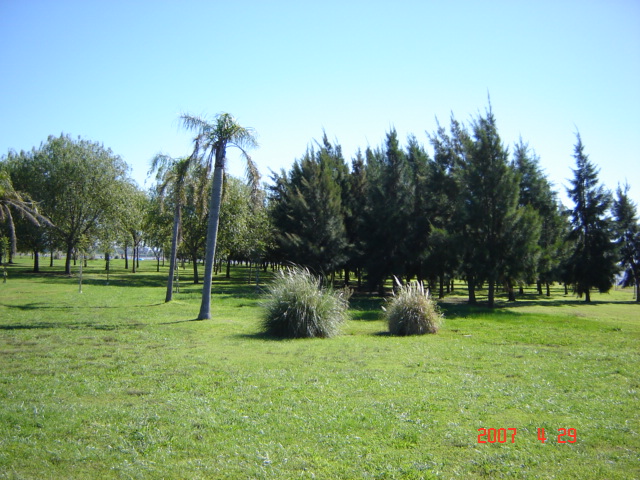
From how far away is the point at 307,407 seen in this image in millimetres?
6508

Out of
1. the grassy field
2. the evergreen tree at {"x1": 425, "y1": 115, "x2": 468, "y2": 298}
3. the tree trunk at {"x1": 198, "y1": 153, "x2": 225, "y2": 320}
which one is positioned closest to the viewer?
the grassy field

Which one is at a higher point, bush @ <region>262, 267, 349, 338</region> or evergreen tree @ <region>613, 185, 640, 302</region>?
evergreen tree @ <region>613, 185, 640, 302</region>

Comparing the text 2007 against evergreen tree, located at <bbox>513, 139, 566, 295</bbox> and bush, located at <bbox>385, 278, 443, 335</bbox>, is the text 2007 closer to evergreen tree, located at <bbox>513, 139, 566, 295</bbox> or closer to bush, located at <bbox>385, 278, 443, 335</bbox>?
bush, located at <bbox>385, 278, 443, 335</bbox>

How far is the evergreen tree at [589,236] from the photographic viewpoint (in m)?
33.1

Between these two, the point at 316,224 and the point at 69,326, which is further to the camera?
the point at 316,224

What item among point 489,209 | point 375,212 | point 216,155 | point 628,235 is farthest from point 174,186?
point 628,235

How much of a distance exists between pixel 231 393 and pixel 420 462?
3417mm

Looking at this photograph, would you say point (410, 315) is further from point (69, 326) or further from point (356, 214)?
point (356, 214)

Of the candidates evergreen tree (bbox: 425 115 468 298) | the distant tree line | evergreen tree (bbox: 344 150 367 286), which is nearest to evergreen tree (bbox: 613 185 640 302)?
the distant tree line

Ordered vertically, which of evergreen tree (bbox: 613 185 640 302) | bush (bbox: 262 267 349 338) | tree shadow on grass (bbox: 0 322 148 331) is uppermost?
evergreen tree (bbox: 613 185 640 302)

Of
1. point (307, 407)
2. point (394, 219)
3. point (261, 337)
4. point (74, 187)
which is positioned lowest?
point (261, 337)
